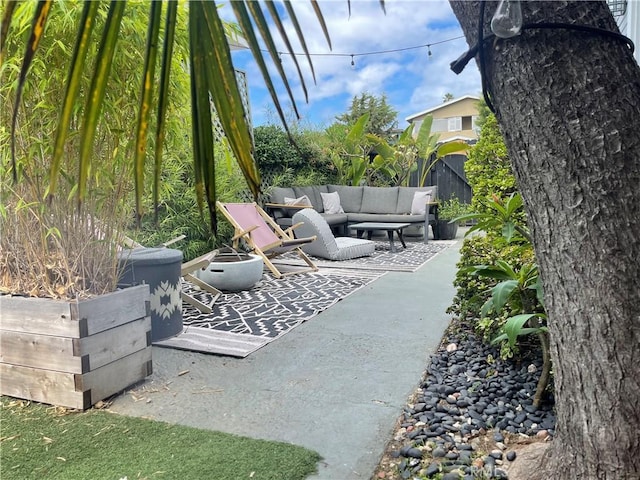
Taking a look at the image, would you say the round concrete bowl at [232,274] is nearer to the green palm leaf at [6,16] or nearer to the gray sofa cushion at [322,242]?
the gray sofa cushion at [322,242]

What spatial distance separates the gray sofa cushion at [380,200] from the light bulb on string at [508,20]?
27.5ft

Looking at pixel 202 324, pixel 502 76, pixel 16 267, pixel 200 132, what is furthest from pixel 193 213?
pixel 200 132

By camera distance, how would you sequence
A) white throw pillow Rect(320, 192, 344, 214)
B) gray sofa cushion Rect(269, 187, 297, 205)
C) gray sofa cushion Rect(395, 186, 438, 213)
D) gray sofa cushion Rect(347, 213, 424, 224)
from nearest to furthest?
gray sofa cushion Rect(269, 187, 297, 205) < gray sofa cushion Rect(347, 213, 424, 224) < white throw pillow Rect(320, 192, 344, 214) < gray sofa cushion Rect(395, 186, 438, 213)

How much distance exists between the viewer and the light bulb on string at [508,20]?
1.04 meters

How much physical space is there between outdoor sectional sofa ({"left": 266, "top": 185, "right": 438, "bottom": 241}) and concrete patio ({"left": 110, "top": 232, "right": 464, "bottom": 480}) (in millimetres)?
4734

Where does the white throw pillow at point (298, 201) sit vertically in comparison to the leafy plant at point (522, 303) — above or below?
above

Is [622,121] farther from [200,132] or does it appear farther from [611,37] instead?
[200,132]

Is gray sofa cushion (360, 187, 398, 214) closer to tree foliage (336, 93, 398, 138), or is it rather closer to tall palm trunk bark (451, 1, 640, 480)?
tall palm trunk bark (451, 1, 640, 480)

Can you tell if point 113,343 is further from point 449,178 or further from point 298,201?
point 449,178

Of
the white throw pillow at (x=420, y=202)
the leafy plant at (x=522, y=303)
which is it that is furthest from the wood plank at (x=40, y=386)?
the white throw pillow at (x=420, y=202)

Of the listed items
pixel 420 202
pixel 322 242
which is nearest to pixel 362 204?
pixel 420 202

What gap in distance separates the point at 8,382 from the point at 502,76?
8.08 feet

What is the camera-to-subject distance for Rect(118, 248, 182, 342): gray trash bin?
2.98 m

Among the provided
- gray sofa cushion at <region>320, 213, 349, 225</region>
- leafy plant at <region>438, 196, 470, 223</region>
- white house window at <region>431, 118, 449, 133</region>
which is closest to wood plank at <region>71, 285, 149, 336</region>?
gray sofa cushion at <region>320, 213, 349, 225</region>
